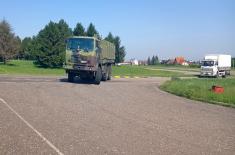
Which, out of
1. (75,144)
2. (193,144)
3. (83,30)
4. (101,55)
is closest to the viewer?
(75,144)

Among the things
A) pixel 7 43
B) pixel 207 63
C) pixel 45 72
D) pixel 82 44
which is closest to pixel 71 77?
pixel 82 44

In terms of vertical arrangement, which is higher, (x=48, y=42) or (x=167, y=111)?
(x=48, y=42)

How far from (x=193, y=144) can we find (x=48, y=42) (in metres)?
61.9

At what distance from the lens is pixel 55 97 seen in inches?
685

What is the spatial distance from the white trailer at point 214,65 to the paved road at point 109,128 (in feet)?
120

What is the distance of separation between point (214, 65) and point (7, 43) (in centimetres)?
3472

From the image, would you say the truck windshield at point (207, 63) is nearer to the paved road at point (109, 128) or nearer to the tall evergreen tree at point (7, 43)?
the tall evergreen tree at point (7, 43)

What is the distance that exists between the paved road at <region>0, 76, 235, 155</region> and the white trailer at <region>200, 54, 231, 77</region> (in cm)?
3664

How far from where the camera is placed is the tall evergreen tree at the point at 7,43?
67.2 metres

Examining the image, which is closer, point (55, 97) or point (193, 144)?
point (193, 144)

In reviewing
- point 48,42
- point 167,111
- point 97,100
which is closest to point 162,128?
point 167,111

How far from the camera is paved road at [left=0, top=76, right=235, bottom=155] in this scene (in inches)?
334

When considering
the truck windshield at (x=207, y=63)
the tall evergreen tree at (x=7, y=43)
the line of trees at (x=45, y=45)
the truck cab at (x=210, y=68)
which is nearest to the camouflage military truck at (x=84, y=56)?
the truck cab at (x=210, y=68)

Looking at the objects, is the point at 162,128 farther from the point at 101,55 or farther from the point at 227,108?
the point at 101,55
